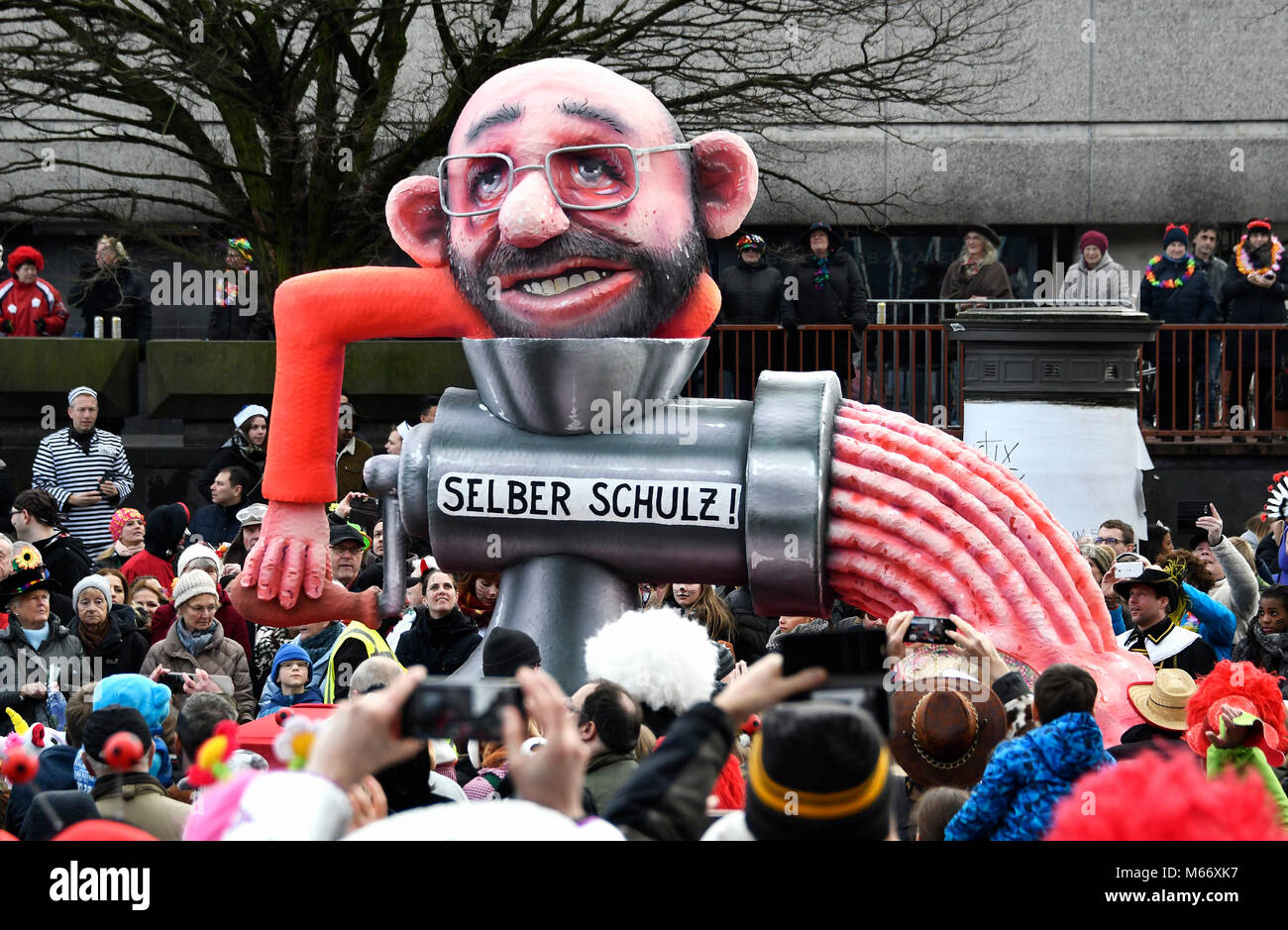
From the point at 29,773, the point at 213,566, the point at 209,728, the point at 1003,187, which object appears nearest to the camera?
the point at 29,773

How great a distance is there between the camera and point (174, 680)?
654 cm

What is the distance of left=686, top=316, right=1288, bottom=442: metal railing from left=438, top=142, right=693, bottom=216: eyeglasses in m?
5.97

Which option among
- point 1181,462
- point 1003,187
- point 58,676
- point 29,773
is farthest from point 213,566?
point 1003,187

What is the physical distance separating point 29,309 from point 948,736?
9.45m

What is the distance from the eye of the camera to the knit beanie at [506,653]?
4918 mm

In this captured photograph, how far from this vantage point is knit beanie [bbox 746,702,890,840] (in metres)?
2.32

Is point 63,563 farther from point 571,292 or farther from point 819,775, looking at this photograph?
point 819,775

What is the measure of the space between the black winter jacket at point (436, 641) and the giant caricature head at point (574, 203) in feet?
4.76

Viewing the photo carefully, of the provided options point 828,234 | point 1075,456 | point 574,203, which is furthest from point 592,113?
point 828,234

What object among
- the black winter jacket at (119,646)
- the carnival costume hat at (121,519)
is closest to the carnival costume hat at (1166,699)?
the black winter jacket at (119,646)

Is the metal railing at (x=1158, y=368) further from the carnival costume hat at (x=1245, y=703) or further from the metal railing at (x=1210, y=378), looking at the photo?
the carnival costume hat at (x=1245, y=703)
